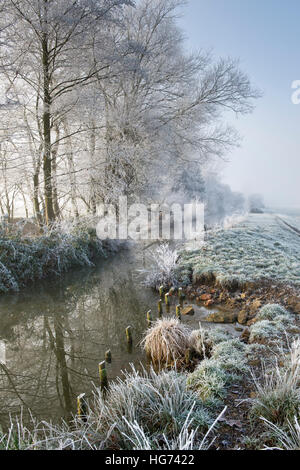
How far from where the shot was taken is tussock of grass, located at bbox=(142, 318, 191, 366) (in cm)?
409

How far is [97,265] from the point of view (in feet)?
33.3

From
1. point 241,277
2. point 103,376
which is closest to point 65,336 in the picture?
point 103,376

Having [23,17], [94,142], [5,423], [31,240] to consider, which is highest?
[23,17]

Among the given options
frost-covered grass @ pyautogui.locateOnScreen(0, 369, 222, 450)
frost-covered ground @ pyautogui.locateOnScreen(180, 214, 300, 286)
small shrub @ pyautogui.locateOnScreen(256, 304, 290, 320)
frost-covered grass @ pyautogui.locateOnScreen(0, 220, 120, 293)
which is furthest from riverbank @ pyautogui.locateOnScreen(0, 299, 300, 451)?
frost-covered grass @ pyautogui.locateOnScreen(0, 220, 120, 293)

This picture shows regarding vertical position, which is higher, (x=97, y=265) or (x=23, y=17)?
(x=23, y=17)

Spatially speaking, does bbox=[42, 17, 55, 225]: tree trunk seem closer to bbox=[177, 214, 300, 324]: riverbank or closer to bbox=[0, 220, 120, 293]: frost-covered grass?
bbox=[0, 220, 120, 293]: frost-covered grass

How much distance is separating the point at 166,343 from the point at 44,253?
18.1ft

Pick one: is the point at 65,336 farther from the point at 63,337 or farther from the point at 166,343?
the point at 166,343

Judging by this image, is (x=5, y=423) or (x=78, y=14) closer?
(x=5, y=423)

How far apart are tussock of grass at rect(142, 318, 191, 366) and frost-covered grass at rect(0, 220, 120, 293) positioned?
4.50 m

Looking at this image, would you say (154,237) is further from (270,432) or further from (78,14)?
(270,432)

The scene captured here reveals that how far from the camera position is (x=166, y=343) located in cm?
410
